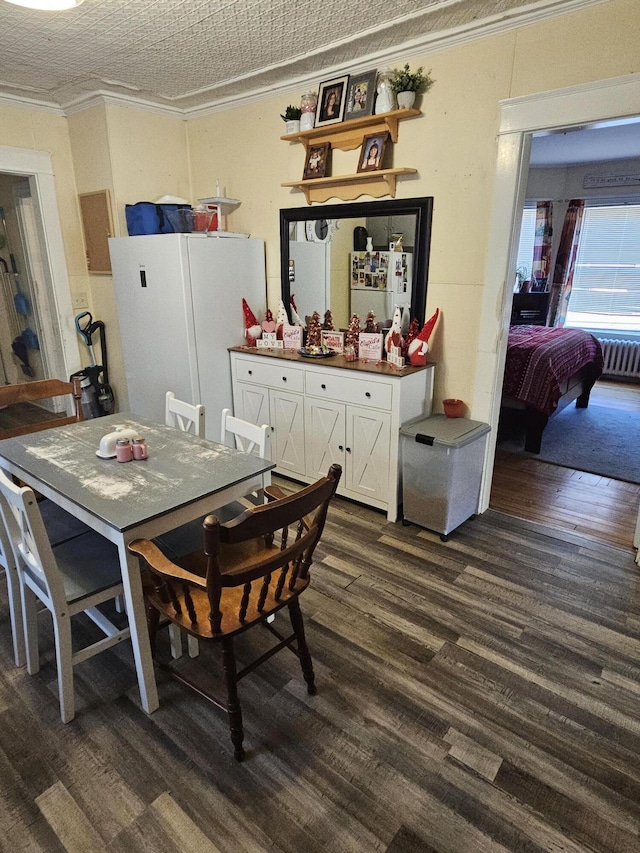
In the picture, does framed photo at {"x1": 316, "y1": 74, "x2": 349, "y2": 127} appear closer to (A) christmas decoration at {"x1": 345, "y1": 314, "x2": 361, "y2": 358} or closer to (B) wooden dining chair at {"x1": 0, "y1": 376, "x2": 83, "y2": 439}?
(A) christmas decoration at {"x1": 345, "y1": 314, "x2": 361, "y2": 358}

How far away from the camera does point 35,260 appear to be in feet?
14.4

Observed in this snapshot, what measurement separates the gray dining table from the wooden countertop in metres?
1.11

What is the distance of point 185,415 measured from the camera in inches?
98.4

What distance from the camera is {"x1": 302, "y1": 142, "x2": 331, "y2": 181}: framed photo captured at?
10.7ft

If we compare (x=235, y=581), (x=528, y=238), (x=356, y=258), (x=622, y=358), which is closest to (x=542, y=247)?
(x=528, y=238)

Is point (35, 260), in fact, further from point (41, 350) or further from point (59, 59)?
point (59, 59)

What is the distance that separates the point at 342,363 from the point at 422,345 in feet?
1.59

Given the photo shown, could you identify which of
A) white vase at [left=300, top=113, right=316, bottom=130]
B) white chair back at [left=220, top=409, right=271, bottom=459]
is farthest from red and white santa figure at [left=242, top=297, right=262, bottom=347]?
white chair back at [left=220, top=409, right=271, bottom=459]

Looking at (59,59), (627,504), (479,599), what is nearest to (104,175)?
(59,59)

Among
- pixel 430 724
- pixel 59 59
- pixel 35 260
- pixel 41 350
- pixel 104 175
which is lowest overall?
pixel 430 724

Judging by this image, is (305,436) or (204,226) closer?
(305,436)

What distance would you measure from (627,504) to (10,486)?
3343mm

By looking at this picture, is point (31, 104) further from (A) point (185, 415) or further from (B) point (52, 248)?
(A) point (185, 415)

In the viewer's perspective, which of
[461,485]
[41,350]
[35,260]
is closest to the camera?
[461,485]
